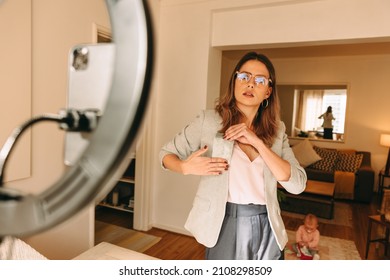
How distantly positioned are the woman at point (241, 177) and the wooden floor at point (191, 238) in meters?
1.35

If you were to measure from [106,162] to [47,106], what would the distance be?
1.73 meters

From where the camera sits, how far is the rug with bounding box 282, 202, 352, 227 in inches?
124

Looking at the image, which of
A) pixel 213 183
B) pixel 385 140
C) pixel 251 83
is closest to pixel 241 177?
pixel 213 183

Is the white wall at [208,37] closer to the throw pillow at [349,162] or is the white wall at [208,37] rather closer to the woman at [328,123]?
the throw pillow at [349,162]

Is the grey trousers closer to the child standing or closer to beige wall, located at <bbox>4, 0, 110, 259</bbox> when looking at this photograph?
beige wall, located at <bbox>4, 0, 110, 259</bbox>

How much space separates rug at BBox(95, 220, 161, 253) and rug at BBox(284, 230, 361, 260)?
1.12 m

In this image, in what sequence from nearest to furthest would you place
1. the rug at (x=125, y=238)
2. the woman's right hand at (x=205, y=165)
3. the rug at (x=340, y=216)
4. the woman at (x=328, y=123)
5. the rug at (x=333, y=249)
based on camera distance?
the woman's right hand at (x=205, y=165) → the rug at (x=333, y=249) → the rug at (x=125, y=238) → the rug at (x=340, y=216) → the woman at (x=328, y=123)

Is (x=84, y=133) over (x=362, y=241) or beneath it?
over

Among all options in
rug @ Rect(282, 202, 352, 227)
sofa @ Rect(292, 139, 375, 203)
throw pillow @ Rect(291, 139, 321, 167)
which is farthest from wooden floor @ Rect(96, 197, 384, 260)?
throw pillow @ Rect(291, 139, 321, 167)

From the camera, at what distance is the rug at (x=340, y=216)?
3162 mm

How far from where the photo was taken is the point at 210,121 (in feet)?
3.43

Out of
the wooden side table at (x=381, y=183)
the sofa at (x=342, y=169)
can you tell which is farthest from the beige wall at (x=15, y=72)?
the wooden side table at (x=381, y=183)
